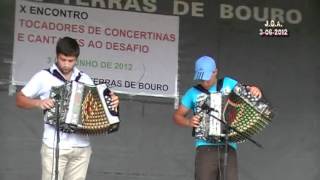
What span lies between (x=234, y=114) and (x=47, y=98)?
4.60 ft

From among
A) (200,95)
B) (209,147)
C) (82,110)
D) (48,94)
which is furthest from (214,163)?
(48,94)

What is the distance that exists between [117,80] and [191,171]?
126cm

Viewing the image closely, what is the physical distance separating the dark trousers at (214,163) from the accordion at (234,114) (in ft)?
0.41

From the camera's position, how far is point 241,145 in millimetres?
7621

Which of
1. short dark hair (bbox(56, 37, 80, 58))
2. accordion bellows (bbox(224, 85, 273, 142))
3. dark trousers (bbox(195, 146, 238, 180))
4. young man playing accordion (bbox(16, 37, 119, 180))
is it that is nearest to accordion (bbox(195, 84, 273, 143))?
accordion bellows (bbox(224, 85, 273, 142))

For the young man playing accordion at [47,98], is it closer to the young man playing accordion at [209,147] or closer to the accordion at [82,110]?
the accordion at [82,110]

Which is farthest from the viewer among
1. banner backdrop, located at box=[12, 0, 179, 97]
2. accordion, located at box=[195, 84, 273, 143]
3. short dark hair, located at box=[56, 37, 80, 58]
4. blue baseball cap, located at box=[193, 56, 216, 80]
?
banner backdrop, located at box=[12, 0, 179, 97]

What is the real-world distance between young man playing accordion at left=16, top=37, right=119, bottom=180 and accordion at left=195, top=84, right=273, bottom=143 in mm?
722

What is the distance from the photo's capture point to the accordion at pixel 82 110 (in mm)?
4746

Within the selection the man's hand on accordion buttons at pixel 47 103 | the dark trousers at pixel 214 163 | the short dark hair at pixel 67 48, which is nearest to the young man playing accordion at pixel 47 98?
the short dark hair at pixel 67 48

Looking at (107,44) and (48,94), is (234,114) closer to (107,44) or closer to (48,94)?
(48,94)

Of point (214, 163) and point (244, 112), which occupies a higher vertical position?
point (244, 112)

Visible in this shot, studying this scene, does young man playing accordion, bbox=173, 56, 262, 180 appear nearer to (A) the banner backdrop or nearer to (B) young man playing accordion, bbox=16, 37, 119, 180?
(B) young man playing accordion, bbox=16, 37, 119, 180

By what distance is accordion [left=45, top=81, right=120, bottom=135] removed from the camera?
475cm
